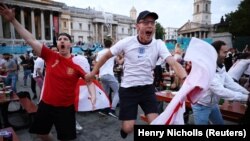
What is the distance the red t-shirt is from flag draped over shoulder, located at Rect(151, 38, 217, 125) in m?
1.73

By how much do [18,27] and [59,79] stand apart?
0.88 metres

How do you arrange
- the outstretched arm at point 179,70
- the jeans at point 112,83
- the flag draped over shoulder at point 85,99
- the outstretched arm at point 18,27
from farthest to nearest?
the jeans at point 112,83 → the flag draped over shoulder at point 85,99 → the outstretched arm at point 18,27 → the outstretched arm at point 179,70

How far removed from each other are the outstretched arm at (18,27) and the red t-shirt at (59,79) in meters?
0.13

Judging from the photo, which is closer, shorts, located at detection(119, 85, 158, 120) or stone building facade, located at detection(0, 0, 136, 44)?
shorts, located at detection(119, 85, 158, 120)

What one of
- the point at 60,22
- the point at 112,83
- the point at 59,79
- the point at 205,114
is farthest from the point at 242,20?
the point at 59,79

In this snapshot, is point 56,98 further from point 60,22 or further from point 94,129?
point 60,22

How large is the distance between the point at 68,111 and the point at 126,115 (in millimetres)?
857

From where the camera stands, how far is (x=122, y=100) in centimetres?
364

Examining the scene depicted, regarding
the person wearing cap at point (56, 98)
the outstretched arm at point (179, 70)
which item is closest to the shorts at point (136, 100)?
the outstretched arm at point (179, 70)

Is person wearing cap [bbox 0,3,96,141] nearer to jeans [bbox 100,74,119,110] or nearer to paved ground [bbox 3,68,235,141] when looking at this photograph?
paved ground [bbox 3,68,235,141]

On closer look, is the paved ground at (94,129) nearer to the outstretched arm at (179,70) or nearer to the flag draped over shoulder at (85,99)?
the flag draped over shoulder at (85,99)

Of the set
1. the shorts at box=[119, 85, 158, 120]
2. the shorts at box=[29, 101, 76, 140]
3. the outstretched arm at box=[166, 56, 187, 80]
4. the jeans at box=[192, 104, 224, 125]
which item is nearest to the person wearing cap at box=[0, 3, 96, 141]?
the shorts at box=[29, 101, 76, 140]

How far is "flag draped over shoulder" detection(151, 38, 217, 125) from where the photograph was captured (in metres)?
2.27

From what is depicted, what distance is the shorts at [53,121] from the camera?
3537 mm
